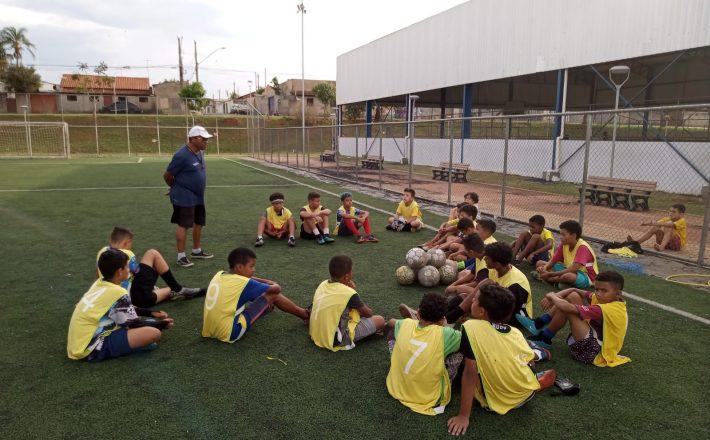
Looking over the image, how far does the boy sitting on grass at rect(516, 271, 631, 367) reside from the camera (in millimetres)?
4227

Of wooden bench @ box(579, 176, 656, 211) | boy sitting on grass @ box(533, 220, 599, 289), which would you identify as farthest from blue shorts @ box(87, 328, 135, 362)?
wooden bench @ box(579, 176, 656, 211)

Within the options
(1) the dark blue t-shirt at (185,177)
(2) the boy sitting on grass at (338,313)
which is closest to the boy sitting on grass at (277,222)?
(1) the dark blue t-shirt at (185,177)

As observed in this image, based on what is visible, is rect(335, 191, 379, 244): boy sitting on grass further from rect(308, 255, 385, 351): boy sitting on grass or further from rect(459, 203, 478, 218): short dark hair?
rect(308, 255, 385, 351): boy sitting on grass

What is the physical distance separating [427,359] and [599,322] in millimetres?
1789

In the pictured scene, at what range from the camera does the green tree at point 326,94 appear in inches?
2817

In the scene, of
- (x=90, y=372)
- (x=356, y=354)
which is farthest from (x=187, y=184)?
(x=356, y=354)

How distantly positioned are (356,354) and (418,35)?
88.3ft

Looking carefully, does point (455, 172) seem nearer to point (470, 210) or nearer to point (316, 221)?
point (316, 221)

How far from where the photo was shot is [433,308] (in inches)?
140

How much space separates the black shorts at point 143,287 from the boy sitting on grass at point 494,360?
3715mm

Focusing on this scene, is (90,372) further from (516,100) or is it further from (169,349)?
(516,100)

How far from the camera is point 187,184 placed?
23.9 feet

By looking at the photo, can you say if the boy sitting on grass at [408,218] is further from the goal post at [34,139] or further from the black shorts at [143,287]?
the goal post at [34,139]

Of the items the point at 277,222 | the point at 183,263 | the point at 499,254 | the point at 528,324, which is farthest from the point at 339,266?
the point at 277,222
